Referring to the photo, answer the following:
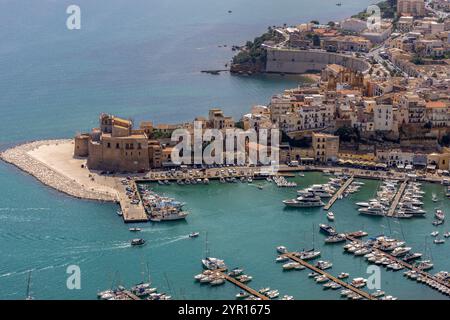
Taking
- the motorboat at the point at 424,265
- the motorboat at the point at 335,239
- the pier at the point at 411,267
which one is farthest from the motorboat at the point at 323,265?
the motorboat at the point at 424,265

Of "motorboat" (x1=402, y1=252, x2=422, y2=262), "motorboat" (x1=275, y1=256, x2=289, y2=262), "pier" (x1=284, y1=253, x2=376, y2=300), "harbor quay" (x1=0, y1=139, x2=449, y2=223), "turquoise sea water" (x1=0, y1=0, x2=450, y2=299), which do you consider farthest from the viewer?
"harbor quay" (x1=0, y1=139, x2=449, y2=223)

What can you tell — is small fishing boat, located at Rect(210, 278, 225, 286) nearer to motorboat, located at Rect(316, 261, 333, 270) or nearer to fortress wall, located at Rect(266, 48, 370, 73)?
→ motorboat, located at Rect(316, 261, 333, 270)

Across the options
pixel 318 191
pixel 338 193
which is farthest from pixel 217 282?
pixel 338 193

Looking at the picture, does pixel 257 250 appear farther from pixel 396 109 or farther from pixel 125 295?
pixel 396 109

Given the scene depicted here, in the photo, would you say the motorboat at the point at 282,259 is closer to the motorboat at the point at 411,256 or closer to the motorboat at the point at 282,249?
the motorboat at the point at 282,249

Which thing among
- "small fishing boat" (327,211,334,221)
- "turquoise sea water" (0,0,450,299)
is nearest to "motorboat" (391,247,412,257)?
"turquoise sea water" (0,0,450,299)

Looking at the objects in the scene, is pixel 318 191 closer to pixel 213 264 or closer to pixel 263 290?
pixel 213 264

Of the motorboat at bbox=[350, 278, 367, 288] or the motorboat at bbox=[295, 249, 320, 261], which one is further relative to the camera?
the motorboat at bbox=[295, 249, 320, 261]
